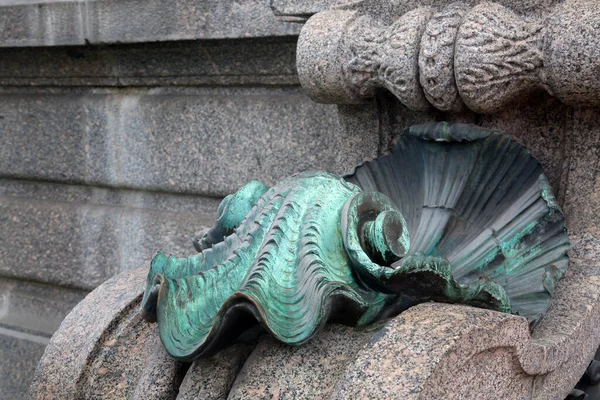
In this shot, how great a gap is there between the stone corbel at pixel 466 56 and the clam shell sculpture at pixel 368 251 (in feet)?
0.39

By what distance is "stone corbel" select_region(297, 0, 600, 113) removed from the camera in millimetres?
1961

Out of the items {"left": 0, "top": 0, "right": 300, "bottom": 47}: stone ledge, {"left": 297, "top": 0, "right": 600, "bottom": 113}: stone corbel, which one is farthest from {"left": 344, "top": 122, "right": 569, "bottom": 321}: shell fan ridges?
{"left": 0, "top": 0, "right": 300, "bottom": 47}: stone ledge

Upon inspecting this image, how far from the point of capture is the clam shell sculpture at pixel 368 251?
169 cm

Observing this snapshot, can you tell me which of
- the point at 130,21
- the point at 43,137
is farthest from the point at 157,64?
the point at 43,137

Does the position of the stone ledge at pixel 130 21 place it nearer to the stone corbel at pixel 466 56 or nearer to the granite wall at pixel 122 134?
the granite wall at pixel 122 134

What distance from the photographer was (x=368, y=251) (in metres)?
1.77

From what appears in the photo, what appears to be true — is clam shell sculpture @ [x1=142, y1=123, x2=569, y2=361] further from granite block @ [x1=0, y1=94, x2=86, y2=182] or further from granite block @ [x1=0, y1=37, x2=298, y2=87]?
granite block @ [x1=0, y1=94, x2=86, y2=182]

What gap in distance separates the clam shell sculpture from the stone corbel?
0.39ft

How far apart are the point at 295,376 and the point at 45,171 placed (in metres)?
2.39

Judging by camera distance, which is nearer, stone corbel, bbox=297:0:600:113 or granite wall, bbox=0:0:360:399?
stone corbel, bbox=297:0:600:113

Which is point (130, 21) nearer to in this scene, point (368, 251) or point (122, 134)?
point (122, 134)

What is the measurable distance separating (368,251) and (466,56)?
580mm

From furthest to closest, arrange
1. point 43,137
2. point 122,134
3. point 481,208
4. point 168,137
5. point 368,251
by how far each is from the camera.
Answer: point 43,137, point 122,134, point 168,137, point 481,208, point 368,251

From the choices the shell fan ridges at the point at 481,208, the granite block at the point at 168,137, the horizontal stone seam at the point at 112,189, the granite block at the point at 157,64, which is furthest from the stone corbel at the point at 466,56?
the horizontal stone seam at the point at 112,189
